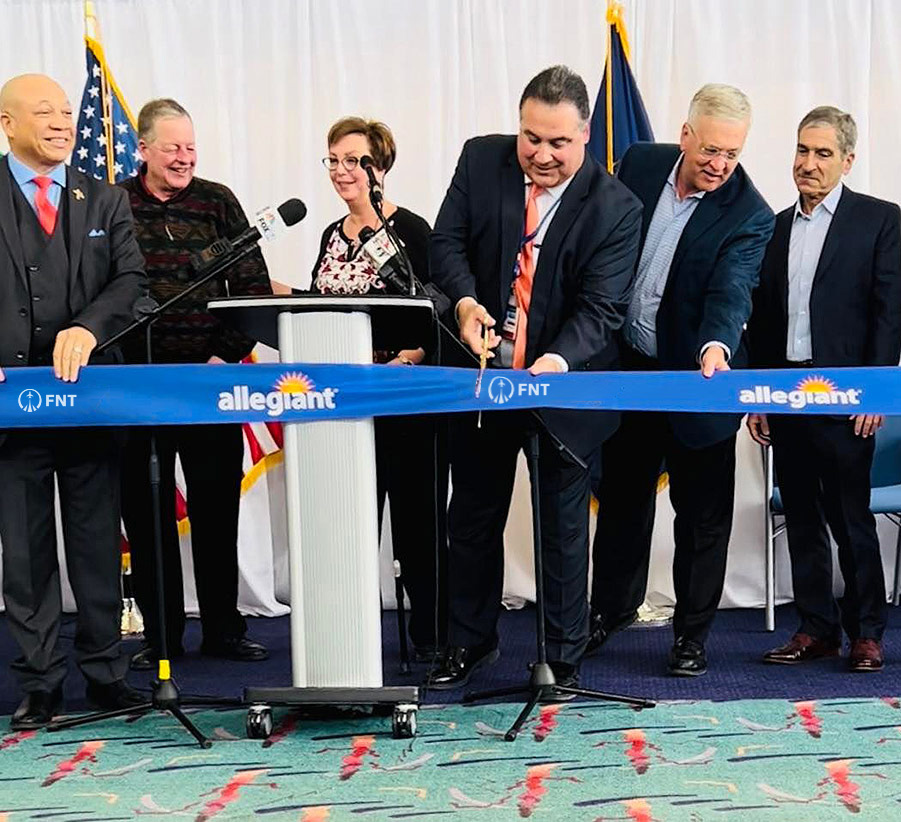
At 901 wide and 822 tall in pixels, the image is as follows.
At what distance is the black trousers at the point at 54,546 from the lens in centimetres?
393

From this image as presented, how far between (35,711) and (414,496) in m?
1.50

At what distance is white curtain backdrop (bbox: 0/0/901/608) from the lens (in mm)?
6012

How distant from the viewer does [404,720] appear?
3609 millimetres

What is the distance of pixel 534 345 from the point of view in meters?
4.09

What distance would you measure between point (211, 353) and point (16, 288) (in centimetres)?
98

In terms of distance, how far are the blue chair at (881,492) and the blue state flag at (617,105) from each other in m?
1.41

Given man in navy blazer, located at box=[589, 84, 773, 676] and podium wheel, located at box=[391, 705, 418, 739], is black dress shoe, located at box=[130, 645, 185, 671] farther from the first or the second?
man in navy blazer, located at box=[589, 84, 773, 676]

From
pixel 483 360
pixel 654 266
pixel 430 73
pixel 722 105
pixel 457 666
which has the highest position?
pixel 430 73

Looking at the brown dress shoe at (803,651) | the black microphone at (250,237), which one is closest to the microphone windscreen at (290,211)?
the black microphone at (250,237)

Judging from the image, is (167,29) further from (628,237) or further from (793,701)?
(793,701)

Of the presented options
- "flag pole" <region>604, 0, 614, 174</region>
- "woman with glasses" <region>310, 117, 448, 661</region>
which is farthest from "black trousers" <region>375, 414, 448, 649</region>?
"flag pole" <region>604, 0, 614, 174</region>

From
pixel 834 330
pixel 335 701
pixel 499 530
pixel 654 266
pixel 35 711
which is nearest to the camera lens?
pixel 335 701

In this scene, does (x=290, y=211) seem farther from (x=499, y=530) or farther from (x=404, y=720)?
(x=404, y=720)

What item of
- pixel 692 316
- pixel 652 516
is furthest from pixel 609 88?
pixel 652 516
